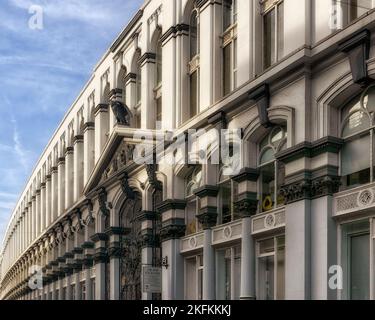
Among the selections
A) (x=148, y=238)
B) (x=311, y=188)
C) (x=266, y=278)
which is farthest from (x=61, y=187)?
(x=311, y=188)

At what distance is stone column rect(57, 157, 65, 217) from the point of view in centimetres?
5484

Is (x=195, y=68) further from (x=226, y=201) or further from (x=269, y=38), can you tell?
(x=226, y=201)

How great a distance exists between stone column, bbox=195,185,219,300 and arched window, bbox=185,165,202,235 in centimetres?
132

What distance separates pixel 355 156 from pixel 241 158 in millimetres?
5862

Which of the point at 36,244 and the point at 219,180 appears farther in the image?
the point at 36,244

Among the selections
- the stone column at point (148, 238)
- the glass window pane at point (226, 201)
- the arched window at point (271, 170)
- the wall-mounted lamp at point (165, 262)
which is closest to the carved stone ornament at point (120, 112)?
the stone column at point (148, 238)

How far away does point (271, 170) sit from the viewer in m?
25.0

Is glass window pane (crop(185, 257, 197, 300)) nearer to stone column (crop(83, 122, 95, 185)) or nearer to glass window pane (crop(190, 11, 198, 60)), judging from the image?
glass window pane (crop(190, 11, 198, 60))

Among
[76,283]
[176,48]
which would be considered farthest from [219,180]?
→ [76,283]

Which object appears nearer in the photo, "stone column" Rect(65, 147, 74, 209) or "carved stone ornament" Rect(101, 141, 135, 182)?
"carved stone ornament" Rect(101, 141, 135, 182)

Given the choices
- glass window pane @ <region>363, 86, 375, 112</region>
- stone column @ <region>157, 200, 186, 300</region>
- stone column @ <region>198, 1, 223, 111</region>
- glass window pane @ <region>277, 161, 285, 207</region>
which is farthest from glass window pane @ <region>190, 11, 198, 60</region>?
glass window pane @ <region>363, 86, 375, 112</region>

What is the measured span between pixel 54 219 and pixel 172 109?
27.4 meters

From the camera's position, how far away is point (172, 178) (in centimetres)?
3145

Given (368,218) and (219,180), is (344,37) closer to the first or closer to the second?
(368,218)
